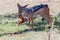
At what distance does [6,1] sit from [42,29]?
6704 millimetres

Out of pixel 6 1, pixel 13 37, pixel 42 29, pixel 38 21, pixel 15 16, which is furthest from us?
pixel 6 1

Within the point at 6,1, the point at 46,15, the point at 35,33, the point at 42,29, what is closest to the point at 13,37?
the point at 35,33

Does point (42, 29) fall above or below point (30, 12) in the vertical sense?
below

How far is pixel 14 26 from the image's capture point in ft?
26.1

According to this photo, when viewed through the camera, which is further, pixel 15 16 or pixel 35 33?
pixel 15 16

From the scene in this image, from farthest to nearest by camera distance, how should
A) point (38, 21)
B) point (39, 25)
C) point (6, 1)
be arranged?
point (6, 1) < point (38, 21) < point (39, 25)

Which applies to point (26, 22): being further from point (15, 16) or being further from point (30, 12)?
point (15, 16)

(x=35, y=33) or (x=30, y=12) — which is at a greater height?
(x=30, y=12)

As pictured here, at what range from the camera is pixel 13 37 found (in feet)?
22.4

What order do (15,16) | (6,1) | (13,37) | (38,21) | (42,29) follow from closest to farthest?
(13,37)
(42,29)
(38,21)
(15,16)
(6,1)

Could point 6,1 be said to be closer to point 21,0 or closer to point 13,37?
point 21,0

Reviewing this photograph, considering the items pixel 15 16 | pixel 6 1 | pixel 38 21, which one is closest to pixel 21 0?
pixel 6 1

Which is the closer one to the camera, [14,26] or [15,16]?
[14,26]

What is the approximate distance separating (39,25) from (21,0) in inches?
240
